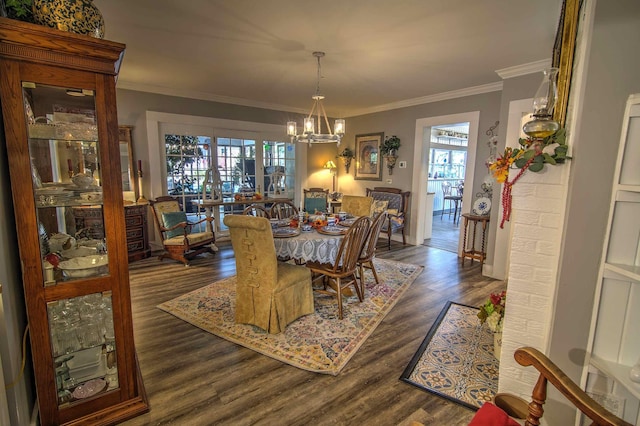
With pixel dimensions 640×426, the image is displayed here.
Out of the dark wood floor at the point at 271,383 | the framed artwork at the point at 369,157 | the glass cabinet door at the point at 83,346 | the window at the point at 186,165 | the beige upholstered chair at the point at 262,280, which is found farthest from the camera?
the framed artwork at the point at 369,157

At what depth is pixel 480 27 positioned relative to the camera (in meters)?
2.61

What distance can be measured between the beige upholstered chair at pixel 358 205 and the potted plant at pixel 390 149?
184 centimetres

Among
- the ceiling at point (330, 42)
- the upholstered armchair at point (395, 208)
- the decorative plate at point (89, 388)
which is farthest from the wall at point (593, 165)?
the upholstered armchair at point (395, 208)

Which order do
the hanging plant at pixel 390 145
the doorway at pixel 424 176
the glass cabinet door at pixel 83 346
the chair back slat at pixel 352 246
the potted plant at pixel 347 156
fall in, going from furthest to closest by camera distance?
the potted plant at pixel 347 156, the hanging plant at pixel 390 145, the doorway at pixel 424 176, the chair back slat at pixel 352 246, the glass cabinet door at pixel 83 346

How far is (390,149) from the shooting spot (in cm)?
593

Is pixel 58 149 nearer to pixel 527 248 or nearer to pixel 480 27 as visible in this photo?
pixel 527 248

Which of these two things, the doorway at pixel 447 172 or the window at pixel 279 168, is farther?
the doorway at pixel 447 172

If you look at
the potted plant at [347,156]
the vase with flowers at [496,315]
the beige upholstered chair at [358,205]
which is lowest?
the vase with flowers at [496,315]

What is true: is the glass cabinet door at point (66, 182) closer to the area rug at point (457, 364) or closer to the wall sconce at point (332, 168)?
the area rug at point (457, 364)

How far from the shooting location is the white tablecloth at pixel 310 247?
2908mm

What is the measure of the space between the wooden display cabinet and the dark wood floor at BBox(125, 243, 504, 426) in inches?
12.4

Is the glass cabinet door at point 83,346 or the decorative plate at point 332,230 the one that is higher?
the decorative plate at point 332,230

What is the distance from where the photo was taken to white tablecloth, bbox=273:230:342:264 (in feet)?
9.54

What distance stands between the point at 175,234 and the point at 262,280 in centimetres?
267
